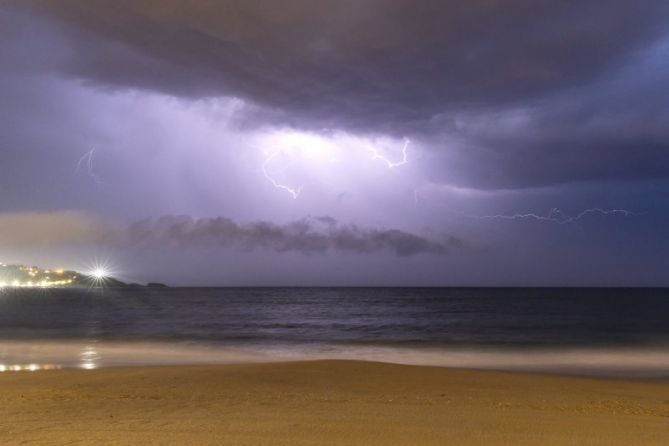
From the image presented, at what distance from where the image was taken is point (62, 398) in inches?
512

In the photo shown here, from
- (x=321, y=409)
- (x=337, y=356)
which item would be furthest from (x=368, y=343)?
Result: (x=321, y=409)

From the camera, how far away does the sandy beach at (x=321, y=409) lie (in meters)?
9.18

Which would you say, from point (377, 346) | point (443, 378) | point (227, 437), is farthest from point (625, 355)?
point (227, 437)

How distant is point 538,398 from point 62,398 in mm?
11990

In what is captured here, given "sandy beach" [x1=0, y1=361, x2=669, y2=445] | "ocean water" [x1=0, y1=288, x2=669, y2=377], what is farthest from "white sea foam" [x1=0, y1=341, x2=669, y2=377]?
"sandy beach" [x1=0, y1=361, x2=669, y2=445]

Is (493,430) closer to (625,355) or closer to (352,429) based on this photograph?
(352,429)

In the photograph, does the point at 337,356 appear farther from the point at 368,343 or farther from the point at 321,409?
the point at 321,409

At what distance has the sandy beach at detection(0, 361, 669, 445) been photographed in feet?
30.1

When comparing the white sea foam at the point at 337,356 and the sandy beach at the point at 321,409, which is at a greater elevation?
the sandy beach at the point at 321,409

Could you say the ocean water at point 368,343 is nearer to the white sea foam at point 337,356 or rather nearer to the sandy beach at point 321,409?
the white sea foam at point 337,356

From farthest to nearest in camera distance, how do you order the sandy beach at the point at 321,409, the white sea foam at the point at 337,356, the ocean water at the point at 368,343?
the ocean water at the point at 368,343 → the white sea foam at the point at 337,356 → the sandy beach at the point at 321,409

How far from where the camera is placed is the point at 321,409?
11484 mm

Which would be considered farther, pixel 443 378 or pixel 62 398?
pixel 443 378

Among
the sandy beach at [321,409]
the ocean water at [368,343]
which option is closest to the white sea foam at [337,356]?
the ocean water at [368,343]
